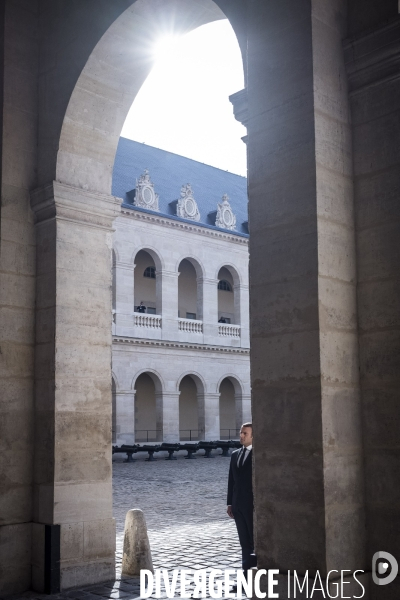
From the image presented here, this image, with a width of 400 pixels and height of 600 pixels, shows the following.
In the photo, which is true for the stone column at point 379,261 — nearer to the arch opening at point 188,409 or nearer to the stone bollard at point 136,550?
the stone bollard at point 136,550

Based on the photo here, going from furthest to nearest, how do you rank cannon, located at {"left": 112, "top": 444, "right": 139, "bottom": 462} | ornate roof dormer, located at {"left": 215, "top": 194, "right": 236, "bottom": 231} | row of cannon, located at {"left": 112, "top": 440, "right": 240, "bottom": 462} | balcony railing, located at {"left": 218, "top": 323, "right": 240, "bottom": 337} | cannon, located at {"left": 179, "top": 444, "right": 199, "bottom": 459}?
ornate roof dormer, located at {"left": 215, "top": 194, "right": 236, "bottom": 231} < balcony railing, located at {"left": 218, "top": 323, "right": 240, "bottom": 337} < cannon, located at {"left": 179, "top": 444, "right": 199, "bottom": 459} < row of cannon, located at {"left": 112, "top": 440, "right": 240, "bottom": 462} < cannon, located at {"left": 112, "top": 444, "right": 139, "bottom": 462}

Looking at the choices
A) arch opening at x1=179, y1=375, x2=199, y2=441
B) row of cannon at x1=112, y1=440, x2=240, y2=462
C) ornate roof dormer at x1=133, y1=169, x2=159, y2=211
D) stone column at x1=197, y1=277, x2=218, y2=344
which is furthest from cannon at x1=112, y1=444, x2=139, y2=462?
ornate roof dormer at x1=133, y1=169, x2=159, y2=211

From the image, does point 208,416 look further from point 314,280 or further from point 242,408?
point 314,280

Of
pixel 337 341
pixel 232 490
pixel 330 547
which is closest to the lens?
pixel 330 547

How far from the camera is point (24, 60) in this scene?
8008 mm

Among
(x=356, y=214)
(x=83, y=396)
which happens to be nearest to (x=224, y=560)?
(x=83, y=396)

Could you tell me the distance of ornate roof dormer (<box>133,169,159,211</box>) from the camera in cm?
3316

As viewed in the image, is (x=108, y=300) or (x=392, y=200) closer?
(x=392, y=200)

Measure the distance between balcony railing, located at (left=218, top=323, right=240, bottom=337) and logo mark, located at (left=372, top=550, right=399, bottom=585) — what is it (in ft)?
103

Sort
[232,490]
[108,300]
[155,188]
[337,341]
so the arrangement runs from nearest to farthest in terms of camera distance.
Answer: [337,341] → [232,490] → [108,300] → [155,188]

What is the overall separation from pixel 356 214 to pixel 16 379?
418 centimetres

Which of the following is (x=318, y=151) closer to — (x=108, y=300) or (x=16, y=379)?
(x=108, y=300)

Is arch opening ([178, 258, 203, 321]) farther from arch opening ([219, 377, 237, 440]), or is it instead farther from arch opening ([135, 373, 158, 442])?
arch opening ([219, 377, 237, 440])

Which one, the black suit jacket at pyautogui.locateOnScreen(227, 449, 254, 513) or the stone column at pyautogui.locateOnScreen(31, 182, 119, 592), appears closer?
the black suit jacket at pyautogui.locateOnScreen(227, 449, 254, 513)
